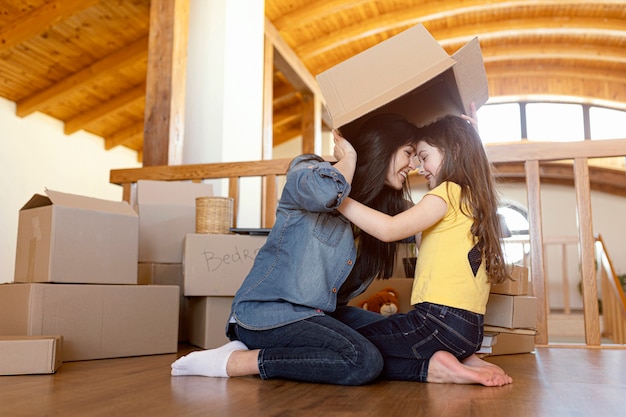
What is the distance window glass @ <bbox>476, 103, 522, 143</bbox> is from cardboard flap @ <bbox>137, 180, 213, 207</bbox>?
677 centimetres

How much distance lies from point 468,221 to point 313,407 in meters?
0.66

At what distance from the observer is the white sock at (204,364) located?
1.53 metres

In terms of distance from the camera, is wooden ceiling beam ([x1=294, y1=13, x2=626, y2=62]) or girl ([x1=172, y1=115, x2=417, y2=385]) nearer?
girl ([x1=172, y1=115, x2=417, y2=385])

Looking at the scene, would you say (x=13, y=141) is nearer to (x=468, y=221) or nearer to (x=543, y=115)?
(x=468, y=221)

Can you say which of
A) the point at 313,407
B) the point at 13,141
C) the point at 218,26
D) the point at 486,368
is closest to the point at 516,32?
the point at 218,26

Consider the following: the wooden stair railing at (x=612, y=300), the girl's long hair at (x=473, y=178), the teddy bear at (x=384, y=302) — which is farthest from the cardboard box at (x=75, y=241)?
the wooden stair railing at (x=612, y=300)

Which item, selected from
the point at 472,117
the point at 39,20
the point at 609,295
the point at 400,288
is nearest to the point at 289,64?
the point at 39,20

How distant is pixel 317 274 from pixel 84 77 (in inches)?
204

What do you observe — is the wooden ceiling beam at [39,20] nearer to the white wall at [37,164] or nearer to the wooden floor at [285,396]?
the white wall at [37,164]

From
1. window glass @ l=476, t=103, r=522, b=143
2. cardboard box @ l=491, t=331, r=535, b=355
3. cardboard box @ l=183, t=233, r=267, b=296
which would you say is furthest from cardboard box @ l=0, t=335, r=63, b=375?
window glass @ l=476, t=103, r=522, b=143

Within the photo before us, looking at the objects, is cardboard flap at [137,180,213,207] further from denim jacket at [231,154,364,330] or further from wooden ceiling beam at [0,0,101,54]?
wooden ceiling beam at [0,0,101,54]

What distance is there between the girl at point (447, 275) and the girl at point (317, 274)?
4.4 inches

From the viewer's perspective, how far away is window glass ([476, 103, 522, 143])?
874cm

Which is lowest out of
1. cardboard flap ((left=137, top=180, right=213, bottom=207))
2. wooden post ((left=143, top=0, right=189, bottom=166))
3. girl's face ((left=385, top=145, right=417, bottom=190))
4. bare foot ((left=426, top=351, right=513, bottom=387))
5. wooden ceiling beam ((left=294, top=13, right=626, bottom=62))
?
bare foot ((left=426, top=351, right=513, bottom=387))
